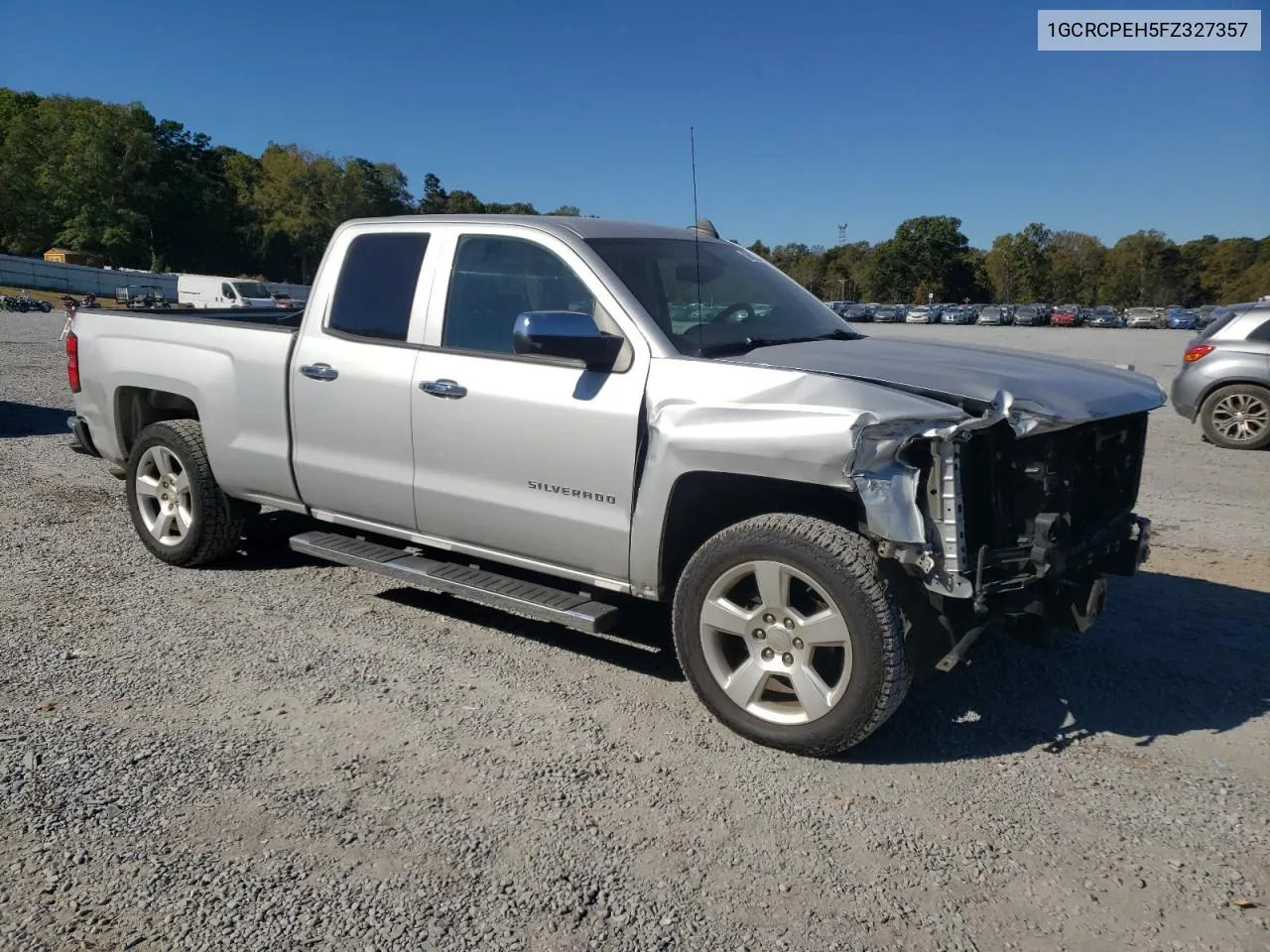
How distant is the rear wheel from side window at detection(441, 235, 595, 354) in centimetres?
950

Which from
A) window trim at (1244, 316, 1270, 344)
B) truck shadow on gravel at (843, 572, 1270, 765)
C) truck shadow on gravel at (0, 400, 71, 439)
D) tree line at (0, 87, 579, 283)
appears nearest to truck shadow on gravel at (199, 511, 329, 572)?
truck shadow on gravel at (843, 572, 1270, 765)

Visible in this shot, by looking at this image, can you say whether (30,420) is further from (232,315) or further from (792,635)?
(792,635)

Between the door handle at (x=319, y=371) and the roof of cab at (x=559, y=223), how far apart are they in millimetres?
764

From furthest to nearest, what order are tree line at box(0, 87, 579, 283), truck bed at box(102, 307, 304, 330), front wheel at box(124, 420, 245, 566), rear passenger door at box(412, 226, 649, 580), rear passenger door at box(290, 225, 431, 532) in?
tree line at box(0, 87, 579, 283), truck bed at box(102, 307, 304, 330), front wheel at box(124, 420, 245, 566), rear passenger door at box(290, 225, 431, 532), rear passenger door at box(412, 226, 649, 580)

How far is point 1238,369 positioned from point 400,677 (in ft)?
33.6

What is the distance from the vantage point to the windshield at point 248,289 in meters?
43.7

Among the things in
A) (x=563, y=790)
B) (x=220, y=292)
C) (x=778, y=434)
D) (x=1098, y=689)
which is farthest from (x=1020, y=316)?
(x=563, y=790)

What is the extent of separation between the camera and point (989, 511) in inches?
139

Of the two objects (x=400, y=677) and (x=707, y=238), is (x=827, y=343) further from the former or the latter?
(x=400, y=677)

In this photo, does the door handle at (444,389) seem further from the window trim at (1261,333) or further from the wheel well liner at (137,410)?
the window trim at (1261,333)

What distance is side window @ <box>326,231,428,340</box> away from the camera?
477cm

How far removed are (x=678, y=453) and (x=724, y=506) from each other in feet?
1.28

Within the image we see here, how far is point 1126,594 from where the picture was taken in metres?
5.51

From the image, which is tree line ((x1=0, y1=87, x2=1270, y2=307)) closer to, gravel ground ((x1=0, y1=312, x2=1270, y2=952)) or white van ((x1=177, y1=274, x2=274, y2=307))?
white van ((x1=177, y1=274, x2=274, y2=307))
